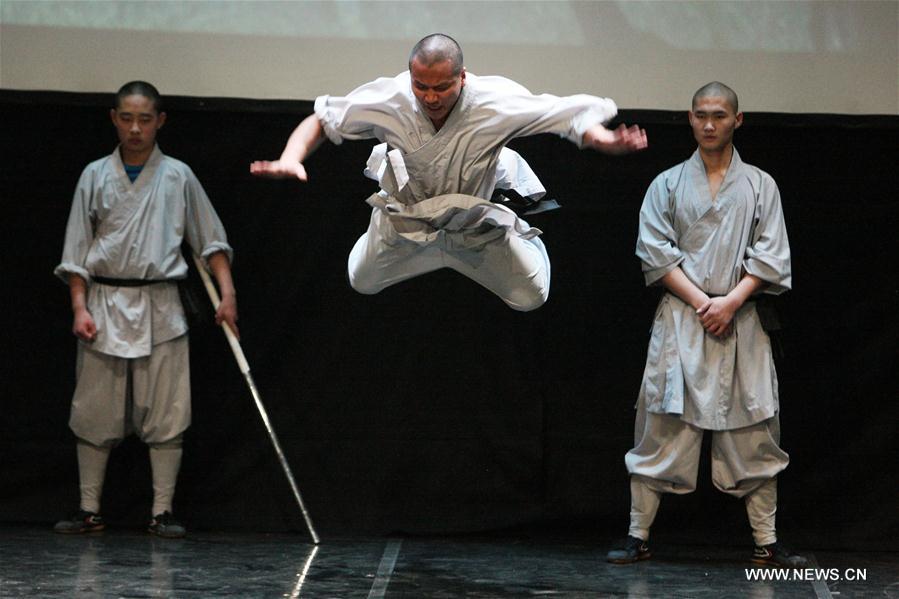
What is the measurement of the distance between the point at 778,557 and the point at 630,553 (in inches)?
18.4

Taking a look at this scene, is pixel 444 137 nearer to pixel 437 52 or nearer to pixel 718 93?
pixel 437 52

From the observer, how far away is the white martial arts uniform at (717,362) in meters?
4.25

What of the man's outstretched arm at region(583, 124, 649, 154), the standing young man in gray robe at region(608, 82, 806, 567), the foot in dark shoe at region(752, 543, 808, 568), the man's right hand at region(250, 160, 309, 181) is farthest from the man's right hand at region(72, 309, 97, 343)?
the foot in dark shoe at region(752, 543, 808, 568)

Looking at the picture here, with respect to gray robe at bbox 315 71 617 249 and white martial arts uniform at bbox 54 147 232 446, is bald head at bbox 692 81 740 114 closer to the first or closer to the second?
gray robe at bbox 315 71 617 249

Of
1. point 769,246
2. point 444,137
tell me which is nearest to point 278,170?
point 444,137

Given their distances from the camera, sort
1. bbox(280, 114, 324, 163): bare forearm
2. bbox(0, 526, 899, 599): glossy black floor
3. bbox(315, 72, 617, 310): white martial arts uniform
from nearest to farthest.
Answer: bbox(280, 114, 324, 163): bare forearm < bbox(315, 72, 617, 310): white martial arts uniform < bbox(0, 526, 899, 599): glossy black floor

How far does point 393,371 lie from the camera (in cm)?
489

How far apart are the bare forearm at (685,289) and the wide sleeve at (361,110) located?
1167 mm

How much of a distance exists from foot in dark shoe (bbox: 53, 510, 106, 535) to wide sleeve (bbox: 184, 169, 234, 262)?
3.22 feet

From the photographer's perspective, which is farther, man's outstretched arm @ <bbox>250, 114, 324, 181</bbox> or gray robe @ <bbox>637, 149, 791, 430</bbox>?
gray robe @ <bbox>637, 149, 791, 430</bbox>

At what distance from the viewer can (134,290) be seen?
4.64 metres

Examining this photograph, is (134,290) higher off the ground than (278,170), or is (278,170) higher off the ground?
(278,170)

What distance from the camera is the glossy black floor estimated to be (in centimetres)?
382

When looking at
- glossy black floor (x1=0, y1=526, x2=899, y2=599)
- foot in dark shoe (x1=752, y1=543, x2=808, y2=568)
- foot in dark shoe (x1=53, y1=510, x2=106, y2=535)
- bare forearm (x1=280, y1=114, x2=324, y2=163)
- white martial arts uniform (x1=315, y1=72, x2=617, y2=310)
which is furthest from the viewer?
foot in dark shoe (x1=53, y1=510, x2=106, y2=535)
